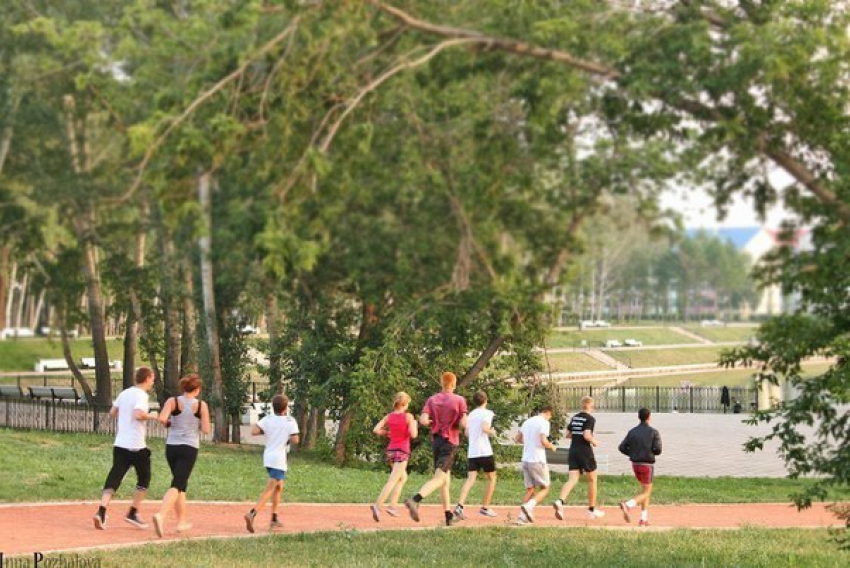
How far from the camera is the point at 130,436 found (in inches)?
543

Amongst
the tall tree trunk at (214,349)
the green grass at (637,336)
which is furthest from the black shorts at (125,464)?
the green grass at (637,336)

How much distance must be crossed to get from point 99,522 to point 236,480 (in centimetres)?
613

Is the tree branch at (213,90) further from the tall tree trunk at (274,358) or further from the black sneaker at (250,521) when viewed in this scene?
the tall tree trunk at (274,358)

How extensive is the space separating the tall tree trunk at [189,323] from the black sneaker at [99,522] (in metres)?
18.5

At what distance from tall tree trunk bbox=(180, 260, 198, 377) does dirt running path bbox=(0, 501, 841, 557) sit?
1534 centimetres

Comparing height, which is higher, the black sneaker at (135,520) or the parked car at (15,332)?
the parked car at (15,332)

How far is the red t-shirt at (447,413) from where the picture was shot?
15734 mm

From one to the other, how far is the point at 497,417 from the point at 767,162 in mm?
15556

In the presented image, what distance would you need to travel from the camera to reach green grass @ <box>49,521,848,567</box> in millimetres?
12266

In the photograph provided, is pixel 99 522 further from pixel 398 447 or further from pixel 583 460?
pixel 583 460

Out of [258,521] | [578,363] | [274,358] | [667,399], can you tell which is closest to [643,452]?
[258,521]

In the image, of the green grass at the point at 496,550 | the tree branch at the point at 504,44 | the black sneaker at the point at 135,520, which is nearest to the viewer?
the tree branch at the point at 504,44

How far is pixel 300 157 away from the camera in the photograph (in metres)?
11.5

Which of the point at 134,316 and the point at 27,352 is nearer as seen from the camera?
the point at 134,316
